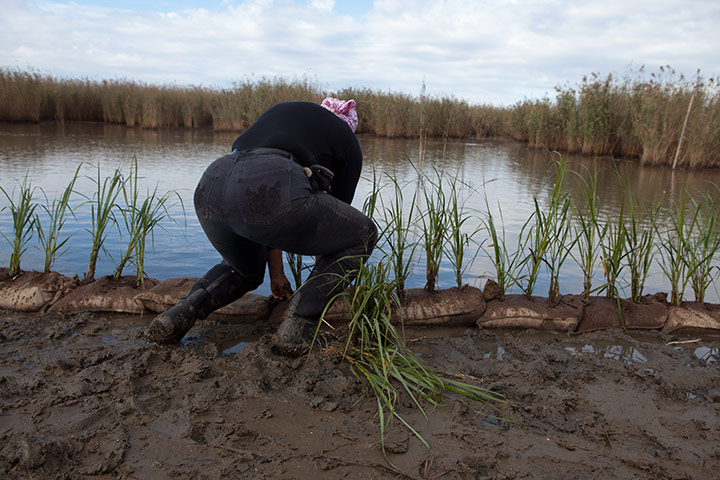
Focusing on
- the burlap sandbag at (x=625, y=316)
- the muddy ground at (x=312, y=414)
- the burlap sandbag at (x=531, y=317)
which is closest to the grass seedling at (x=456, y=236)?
the burlap sandbag at (x=531, y=317)

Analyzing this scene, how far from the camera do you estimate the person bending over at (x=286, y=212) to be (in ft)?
6.76

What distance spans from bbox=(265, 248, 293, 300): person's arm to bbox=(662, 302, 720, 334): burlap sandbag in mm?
2197

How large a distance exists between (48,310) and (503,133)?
17.5 meters

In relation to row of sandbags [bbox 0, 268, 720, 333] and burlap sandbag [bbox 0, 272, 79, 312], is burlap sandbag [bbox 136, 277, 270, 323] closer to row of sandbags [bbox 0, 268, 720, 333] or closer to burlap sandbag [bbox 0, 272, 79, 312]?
row of sandbags [bbox 0, 268, 720, 333]

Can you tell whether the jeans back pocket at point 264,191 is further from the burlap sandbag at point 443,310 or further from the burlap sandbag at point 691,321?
the burlap sandbag at point 691,321

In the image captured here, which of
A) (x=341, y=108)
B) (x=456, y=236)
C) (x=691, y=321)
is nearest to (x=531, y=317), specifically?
(x=456, y=236)

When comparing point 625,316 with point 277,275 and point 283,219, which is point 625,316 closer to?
point 277,275

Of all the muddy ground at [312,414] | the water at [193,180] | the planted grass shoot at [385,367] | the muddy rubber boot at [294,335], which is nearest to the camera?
the muddy ground at [312,414]

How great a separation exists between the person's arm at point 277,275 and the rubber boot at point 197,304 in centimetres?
24

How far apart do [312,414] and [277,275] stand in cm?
115

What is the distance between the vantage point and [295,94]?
1619 centimetres

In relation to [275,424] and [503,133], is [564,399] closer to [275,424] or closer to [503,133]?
[275,424]

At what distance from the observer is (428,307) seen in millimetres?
2924

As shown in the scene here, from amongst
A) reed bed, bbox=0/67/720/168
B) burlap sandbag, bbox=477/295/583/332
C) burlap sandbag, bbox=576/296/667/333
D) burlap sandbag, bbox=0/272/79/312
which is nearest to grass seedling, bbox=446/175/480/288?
burlap sandbag, bbox=477/295/583/332
